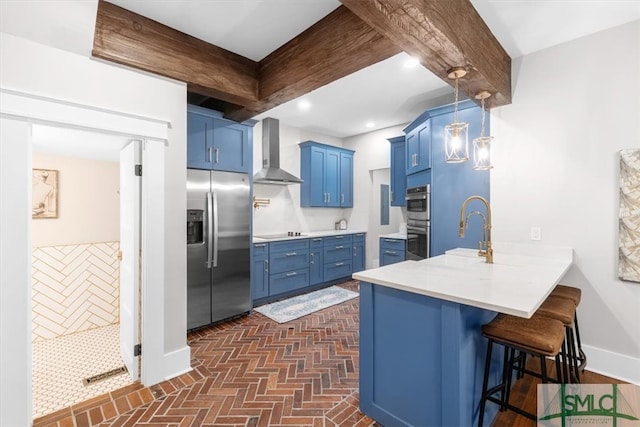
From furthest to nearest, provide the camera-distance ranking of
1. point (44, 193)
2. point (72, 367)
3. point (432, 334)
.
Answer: point (44, 193) < point (72, 367) < point (432, 334)

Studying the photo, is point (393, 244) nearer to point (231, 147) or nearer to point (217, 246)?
point (217, 246)

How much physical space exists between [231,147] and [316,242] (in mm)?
2152

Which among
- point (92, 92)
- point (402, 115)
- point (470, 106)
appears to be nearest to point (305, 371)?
point (92, 92)

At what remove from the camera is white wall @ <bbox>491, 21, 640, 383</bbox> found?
92.0 inches

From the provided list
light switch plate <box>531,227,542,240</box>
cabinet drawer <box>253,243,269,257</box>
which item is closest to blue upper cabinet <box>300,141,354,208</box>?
cabinet drawer <box>253,243,269,257</box>

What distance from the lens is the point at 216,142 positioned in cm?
340

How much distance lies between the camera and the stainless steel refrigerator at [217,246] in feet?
10.5

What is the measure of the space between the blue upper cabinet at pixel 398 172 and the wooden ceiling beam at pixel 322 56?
8.66 feet

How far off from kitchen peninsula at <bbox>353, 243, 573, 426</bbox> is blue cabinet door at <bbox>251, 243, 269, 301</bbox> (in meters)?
2.38

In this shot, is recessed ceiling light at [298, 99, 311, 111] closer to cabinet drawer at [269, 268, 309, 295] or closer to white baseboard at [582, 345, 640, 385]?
cabinet drawer at [269, 268, 309, 295]

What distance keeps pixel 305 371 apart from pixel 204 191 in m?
2.19

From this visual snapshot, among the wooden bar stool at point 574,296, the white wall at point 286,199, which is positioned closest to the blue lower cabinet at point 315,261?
the white wall at point 286,199

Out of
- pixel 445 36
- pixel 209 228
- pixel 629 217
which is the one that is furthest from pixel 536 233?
pixel 209 228

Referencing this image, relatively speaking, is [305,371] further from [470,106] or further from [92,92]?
[470,106]
